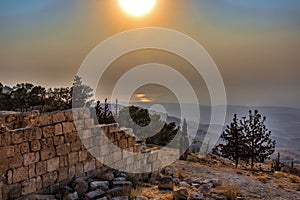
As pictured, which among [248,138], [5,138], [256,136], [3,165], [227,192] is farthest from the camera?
[248,138]

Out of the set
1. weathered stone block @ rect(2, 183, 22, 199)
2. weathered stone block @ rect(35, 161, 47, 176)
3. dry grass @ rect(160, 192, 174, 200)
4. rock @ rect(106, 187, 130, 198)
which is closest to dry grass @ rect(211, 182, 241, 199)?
dry grass @ rect(160, 192, 174, 200)

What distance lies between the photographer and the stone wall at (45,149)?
8.51 metres

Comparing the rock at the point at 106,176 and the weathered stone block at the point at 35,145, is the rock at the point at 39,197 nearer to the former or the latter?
the weathered stone block at the point at 35,145

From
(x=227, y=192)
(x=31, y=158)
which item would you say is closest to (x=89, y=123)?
(x=31, y=158)

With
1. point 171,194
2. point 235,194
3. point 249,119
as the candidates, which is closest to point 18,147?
point 171,194

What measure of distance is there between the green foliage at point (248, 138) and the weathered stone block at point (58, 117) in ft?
68.9

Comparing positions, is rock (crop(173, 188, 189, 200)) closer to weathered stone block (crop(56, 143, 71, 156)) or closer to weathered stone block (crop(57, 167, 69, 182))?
weathered stone block (crop(57, 167, 69, 182))

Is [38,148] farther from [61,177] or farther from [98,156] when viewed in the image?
[98,156]

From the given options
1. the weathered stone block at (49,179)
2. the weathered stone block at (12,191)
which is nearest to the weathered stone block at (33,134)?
the weathered stone block at (49,179)

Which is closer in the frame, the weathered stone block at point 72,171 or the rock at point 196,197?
the rock at point 196,197

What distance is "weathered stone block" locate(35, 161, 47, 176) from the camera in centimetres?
915

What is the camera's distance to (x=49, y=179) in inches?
373

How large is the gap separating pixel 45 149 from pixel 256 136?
23.0 m

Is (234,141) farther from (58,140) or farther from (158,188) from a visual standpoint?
(58,140)
